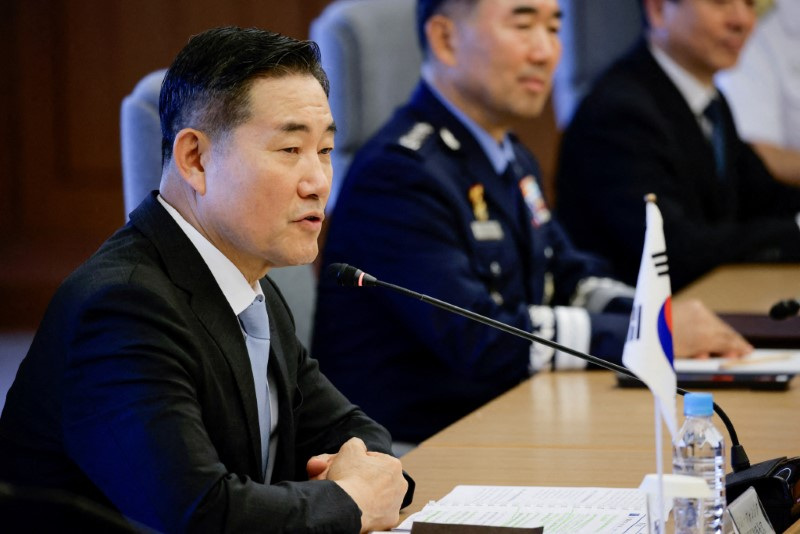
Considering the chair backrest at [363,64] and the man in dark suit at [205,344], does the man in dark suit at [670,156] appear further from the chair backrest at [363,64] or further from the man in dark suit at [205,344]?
the man in dark suit at [205,344]

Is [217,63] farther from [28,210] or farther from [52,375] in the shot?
[28,210]

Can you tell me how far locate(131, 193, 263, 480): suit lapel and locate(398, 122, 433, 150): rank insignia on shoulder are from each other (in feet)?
3.70

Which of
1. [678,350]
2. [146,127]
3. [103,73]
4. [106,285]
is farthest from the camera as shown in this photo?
[103,73]

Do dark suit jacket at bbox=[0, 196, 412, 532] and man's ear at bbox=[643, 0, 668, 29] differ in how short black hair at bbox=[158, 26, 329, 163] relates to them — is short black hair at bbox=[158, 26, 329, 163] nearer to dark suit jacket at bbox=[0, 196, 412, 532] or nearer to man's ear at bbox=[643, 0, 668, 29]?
dark suit jacket at bbox=[0, 196, 412, 532]

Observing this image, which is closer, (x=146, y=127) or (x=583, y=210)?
(x=146, y=127)

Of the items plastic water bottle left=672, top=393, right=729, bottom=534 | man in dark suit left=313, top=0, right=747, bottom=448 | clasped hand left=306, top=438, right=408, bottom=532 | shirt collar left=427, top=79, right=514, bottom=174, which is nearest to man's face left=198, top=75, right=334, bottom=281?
Result: clasped hand left=306, top=438, right=408, bottom=532

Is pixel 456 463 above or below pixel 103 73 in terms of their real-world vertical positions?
below

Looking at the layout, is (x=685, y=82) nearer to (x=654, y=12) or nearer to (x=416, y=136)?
(x=654, y=12)

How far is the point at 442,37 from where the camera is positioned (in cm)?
267

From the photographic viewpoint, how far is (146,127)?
1953 millimetres

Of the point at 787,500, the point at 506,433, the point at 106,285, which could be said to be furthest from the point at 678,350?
the point at 106,285

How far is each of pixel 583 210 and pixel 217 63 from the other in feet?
7.06

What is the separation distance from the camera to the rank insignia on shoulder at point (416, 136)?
2.46 m

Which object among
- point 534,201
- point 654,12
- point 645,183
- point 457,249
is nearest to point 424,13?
point 534,201
